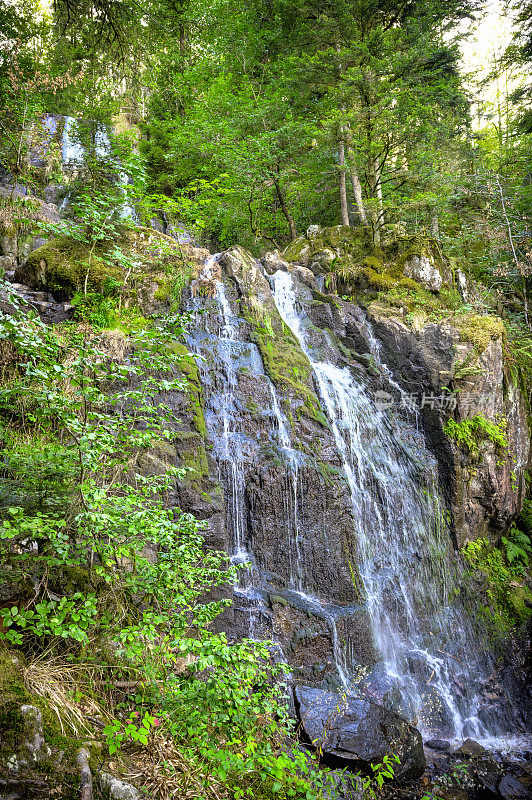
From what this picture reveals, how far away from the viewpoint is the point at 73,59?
40.0ft

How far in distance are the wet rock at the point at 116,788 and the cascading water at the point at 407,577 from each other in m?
4.85

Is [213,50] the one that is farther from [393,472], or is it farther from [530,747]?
[530,747]

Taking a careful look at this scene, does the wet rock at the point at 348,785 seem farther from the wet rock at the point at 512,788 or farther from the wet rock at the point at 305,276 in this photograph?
the wet rock at the point at 305,276

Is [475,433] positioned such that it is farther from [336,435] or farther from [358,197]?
[358,197]

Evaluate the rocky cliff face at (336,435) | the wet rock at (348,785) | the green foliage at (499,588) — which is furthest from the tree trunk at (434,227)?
the wet rock at (348,785)

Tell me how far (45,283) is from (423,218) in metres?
11.2

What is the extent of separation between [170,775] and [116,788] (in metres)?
0.46

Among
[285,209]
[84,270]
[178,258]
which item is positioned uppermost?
[285,209]

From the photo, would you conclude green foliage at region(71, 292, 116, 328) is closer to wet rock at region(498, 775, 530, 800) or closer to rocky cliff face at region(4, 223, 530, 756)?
rocky cliff face at region(4, 223, 530, 756)

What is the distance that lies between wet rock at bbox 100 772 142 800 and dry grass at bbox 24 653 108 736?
29 centimetres

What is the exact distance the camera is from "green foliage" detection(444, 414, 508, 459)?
31.0 feet

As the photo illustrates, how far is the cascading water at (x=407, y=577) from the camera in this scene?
6.74 metres

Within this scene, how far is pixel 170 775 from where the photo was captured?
2674mm

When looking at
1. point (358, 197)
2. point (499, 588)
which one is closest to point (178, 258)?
point (358, 197)
